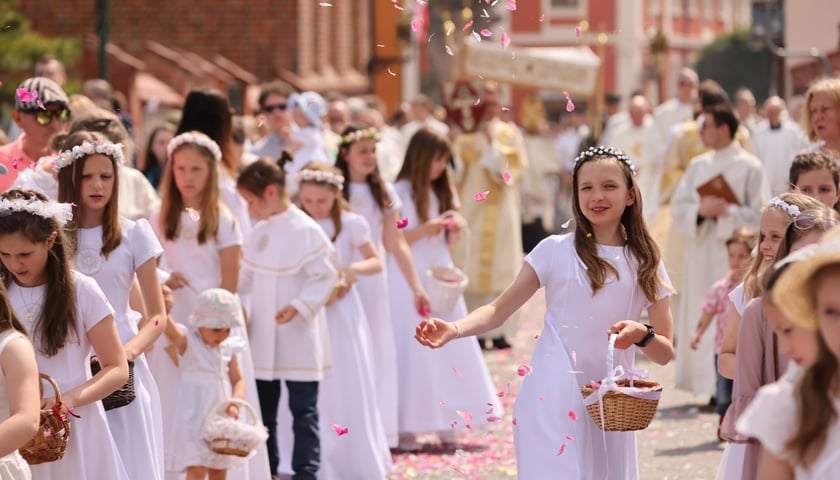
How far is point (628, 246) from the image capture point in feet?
20.7

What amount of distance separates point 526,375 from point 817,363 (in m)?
2.37

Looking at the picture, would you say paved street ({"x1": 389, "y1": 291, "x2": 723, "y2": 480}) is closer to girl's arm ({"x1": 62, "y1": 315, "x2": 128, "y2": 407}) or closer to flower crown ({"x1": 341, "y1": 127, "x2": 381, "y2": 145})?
flower crown ({"x1": 341, "y1": 127, "x2": 381, "y2": 145})

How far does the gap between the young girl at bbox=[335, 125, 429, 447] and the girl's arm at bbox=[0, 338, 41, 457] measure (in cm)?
502

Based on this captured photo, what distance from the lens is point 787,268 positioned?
4.05 meters

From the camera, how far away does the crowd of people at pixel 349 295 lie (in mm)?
5246

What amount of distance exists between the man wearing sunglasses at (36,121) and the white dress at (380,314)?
205 centimetres

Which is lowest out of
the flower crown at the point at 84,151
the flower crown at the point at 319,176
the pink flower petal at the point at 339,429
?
the pink flower petal at the point at 339,429

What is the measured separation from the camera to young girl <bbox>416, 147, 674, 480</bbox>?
20.1 ft

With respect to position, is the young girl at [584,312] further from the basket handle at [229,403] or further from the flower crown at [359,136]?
the flower crown at [359,136]

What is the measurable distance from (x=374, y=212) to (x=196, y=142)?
1.99m

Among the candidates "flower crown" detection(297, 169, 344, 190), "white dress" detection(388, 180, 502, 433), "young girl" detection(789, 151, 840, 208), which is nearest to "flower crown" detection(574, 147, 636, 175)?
"young girl" detection(789, 151, 840, 208)

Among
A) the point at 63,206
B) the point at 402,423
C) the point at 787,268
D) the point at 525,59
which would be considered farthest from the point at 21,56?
the point at 787,268

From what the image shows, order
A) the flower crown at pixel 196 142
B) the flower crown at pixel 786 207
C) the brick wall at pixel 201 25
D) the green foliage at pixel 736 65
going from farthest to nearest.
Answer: the green foliage at pixel 736 65
the brick wall at pixel 201 25
the flower crown at pixel 196 142
the flower crown at pixel 786 207

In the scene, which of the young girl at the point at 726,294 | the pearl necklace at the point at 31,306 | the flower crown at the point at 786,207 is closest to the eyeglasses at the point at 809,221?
the flower crown at the point at 786,207
